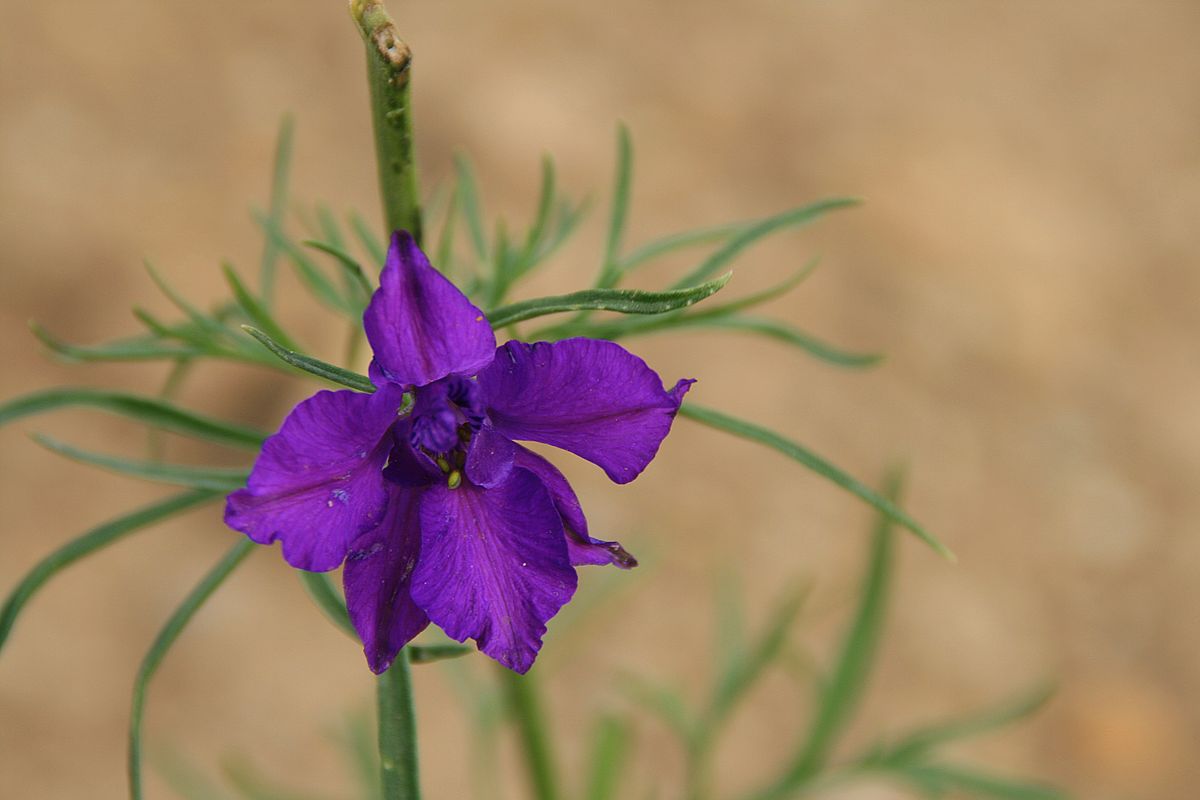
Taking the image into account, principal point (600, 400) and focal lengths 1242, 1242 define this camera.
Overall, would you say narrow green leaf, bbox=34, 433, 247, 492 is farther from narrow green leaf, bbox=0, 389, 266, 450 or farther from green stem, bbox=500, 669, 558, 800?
green stem, bbox=500, 669, 558, 800

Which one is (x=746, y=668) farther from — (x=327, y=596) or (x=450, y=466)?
(x=450, y=466)

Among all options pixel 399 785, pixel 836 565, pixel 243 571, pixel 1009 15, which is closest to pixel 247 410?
pixel 243 571

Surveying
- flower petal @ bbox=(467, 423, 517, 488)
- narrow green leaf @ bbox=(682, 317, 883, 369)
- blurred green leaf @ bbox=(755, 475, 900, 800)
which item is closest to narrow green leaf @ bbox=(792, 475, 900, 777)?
blurred green leaf @ bbox=(755, 475, 900, 800)

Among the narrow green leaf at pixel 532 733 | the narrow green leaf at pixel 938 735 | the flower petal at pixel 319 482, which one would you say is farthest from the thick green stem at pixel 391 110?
the narrow green leaf at pixel 938 735

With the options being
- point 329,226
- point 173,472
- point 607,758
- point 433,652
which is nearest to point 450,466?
point 433,652

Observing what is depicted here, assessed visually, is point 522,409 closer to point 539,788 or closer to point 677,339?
point 539,788

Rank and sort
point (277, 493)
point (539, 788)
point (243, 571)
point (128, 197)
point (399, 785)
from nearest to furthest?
point (277, 493) → point (399, 785) → point (539, 788) → point (243, 571) → point (128, 197)
